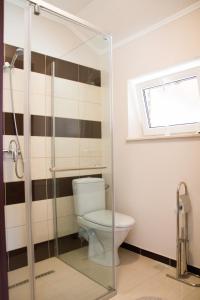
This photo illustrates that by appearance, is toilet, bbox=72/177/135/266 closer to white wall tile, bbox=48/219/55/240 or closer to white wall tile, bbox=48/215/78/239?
white wall tile, bbox=48/215/78/239

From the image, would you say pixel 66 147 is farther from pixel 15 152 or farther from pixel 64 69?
pixel 64 69

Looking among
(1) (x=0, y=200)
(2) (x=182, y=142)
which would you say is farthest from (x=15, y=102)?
(2) (x=182, y=142)

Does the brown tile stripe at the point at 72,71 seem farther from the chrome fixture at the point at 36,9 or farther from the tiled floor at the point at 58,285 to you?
the tiled floor at the point at 58,285

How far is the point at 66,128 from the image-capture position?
2145 mm

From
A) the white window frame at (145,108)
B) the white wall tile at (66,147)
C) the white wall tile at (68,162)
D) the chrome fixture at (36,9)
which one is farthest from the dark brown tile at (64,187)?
the chrome fixture at (36,9)

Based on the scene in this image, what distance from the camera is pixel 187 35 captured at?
6.97ft

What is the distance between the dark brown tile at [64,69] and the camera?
2221 millimetres

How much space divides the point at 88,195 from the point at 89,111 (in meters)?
0.78

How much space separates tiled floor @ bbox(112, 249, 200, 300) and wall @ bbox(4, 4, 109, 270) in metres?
0.55

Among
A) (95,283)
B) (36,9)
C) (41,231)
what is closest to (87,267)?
(95,283)

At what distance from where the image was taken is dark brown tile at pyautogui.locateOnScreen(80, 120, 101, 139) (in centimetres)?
211

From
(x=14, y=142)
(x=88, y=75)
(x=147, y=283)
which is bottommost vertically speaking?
(x=147, y=283)

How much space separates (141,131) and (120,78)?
664mm

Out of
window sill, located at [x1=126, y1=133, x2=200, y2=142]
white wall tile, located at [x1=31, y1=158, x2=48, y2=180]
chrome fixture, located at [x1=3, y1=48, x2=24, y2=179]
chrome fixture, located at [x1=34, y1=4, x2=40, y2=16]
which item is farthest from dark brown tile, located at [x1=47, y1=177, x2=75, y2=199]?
chrome fixture, located at [x1=34, y1=4, x2=40, y2=16]
